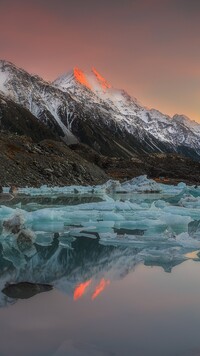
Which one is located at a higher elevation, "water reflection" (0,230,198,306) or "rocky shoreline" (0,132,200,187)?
"rocky shoreline" (0,132,200,187)

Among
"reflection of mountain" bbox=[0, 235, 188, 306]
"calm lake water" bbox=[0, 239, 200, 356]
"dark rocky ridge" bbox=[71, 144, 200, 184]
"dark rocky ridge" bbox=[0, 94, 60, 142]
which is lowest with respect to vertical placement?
"calm lake water" bbox=[0, 239, 200, 356]

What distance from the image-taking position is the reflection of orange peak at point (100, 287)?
342 inches

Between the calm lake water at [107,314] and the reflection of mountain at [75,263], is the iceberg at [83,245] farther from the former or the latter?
the calm lake water at [107,314]

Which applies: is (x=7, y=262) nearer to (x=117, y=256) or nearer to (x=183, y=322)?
(x=117, y=256)

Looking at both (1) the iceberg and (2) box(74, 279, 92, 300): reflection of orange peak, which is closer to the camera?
(2) box(74, 279, 92, 300): reflection of orange peak

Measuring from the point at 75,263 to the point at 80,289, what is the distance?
262cm

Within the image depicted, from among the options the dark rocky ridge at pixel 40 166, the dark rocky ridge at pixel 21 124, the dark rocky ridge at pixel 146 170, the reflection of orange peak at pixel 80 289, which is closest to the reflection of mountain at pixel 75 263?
the reflection of orange peak at pixel 80 289

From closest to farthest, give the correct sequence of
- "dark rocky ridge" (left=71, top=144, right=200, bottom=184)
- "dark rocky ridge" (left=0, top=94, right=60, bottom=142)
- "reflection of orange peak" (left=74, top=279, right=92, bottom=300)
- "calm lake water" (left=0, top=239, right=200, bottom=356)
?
"calm lake water" (left=0, top=239, right=200, bottom=356)
"reflection of orange peak" (left=74, top=279, right=92, bottom=300)
"dark rocky ridge" (left=71, top=144, right=200, bottom=184)
"dark rocky ridge" (left=0, top=94, right=60, bottom=142)

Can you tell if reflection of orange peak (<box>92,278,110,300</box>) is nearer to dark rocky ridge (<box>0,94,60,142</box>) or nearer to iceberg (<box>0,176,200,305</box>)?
iceberg (<box>0,176,200,305</box>)

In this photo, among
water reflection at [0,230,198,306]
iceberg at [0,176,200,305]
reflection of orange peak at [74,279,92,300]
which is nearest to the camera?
reflection of orange peak at [74,279,92,300]

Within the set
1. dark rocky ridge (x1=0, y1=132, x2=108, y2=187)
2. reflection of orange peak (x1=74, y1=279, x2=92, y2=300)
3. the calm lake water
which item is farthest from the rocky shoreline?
reflection of orange peak (x1=74, y1=279, x2=92, y2=300)

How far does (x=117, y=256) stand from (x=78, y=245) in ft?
6.68

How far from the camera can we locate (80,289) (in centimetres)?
899

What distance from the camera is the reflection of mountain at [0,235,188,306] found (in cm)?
949
